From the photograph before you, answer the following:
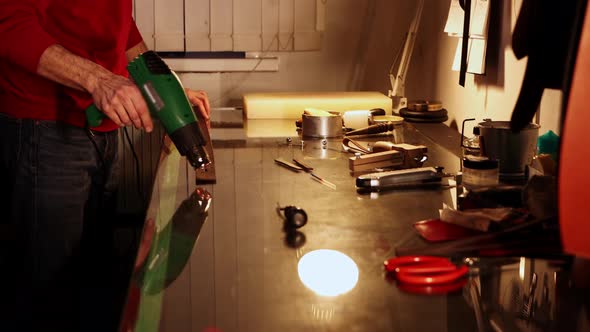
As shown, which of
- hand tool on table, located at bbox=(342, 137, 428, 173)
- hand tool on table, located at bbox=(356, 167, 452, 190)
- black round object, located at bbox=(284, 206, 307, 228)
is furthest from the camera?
hand tool on table, located at bbox=(342, 137, 428, 173)

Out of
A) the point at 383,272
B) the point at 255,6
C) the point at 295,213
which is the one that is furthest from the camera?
the point at 255,6

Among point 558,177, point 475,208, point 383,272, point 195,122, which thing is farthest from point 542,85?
point 195,122

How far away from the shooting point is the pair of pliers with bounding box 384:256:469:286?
113 centimetres

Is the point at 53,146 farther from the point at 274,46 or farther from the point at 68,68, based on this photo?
the point at 274,46

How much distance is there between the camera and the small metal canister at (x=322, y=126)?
2447mm

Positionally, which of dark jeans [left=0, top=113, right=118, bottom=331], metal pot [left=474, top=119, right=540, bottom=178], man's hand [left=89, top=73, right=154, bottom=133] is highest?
man's hand [left=89, top=73, right=154, bottom=133]

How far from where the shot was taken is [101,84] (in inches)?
66.7

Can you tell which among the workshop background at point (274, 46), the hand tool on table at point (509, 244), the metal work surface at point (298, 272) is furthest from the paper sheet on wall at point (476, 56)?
the hand tool on table at point (509, 244)

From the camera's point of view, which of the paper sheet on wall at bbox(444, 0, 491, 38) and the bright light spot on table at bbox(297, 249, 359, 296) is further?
the paper sheet on wall at bbox(444, 0, 491, 38)

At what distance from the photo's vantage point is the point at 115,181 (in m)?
Result: 2.31

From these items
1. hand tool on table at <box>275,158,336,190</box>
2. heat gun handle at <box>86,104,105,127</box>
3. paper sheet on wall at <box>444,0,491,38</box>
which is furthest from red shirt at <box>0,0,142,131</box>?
paper sheet on wall at <box>444,0,491,38</box>

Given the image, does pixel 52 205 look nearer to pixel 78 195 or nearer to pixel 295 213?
pixel 78 195

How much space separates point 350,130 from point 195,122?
1005 mm

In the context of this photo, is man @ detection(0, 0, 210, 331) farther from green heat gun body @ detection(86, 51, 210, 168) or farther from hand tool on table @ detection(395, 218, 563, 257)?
hand tool on table @ detection(395, 218, 563, 257)
